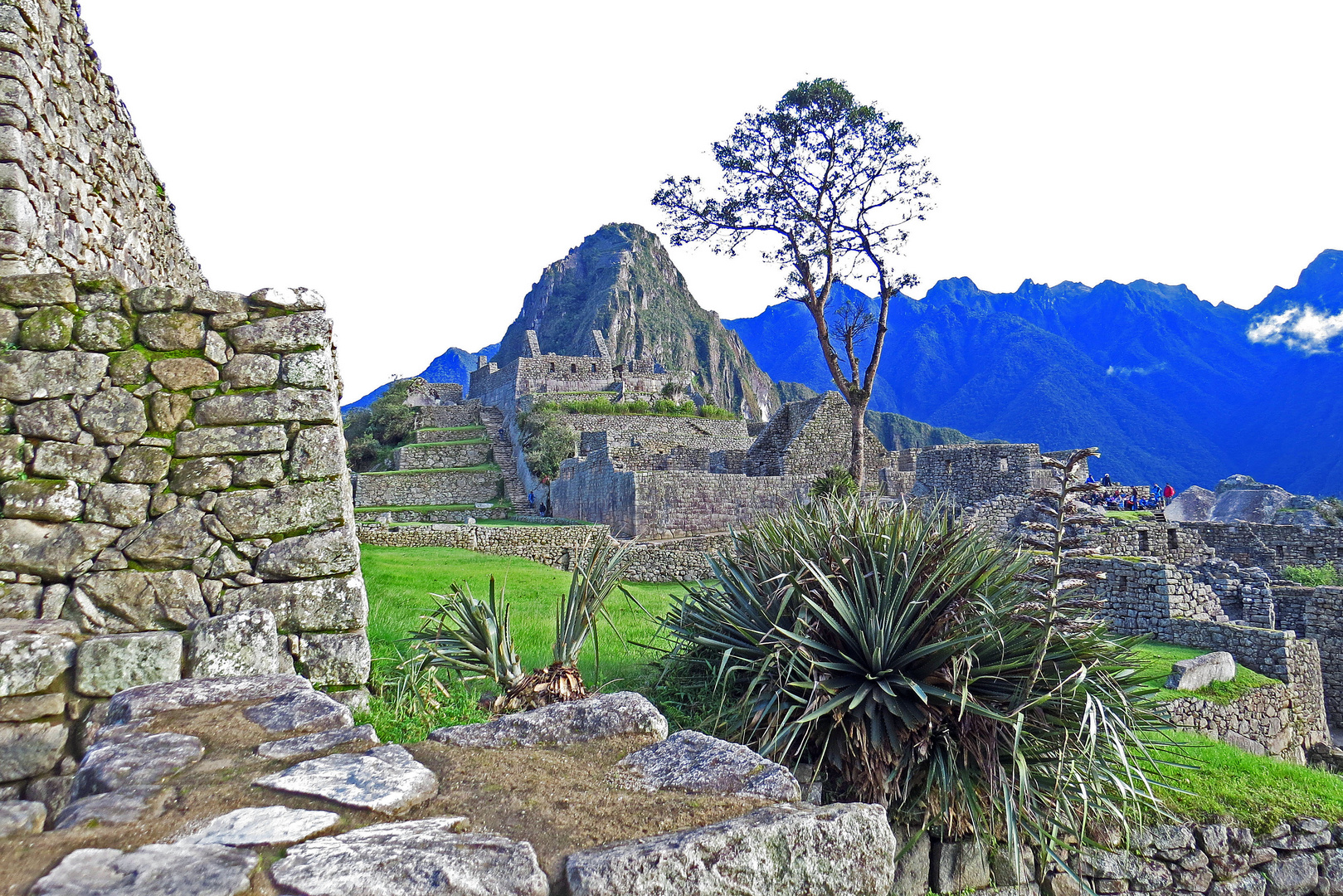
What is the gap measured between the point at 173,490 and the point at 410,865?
3246mm

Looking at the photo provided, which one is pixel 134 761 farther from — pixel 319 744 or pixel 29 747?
pixel 29 747

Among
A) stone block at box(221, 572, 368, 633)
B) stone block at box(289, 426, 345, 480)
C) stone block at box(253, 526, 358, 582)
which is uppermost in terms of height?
stone block at box(289, 426, 345, 480)

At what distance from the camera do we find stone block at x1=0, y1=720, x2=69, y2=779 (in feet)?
11.1

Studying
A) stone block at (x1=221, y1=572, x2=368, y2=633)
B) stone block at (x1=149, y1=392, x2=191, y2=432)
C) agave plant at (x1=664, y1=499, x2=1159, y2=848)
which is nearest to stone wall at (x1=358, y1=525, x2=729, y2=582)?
agave plant at (x1=664, y1=499, x2=1159, y2=848)

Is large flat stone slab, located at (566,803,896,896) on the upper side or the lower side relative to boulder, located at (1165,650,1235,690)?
upper

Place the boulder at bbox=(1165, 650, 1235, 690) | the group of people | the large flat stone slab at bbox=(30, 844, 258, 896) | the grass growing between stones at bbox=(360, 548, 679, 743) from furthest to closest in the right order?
1. the group of people
2. the boulder at bbox=(1165, 650, 1235, 690)
3. the grass growing between stones at bbox=(360, 548, 679, 743)
4. the large flat stone slab at bbox=(30, 844, 258, 896)

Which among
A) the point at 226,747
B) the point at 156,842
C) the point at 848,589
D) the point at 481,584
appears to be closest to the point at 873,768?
the point at 848,589

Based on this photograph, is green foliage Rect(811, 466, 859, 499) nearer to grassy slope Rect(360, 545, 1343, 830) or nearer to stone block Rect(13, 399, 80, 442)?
grassy slope Rect(360, 545, 1343, 830)

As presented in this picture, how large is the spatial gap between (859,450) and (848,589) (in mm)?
14538

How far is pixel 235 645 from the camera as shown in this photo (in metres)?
3.95

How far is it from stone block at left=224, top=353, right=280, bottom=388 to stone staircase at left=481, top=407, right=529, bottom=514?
2928 centimetres

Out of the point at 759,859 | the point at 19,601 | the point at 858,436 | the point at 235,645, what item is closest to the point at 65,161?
the point at 19,601

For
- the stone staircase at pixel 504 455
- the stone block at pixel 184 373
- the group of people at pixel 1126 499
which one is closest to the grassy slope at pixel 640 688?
the stone block at pixel 184 373

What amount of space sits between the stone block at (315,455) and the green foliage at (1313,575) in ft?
73.5
